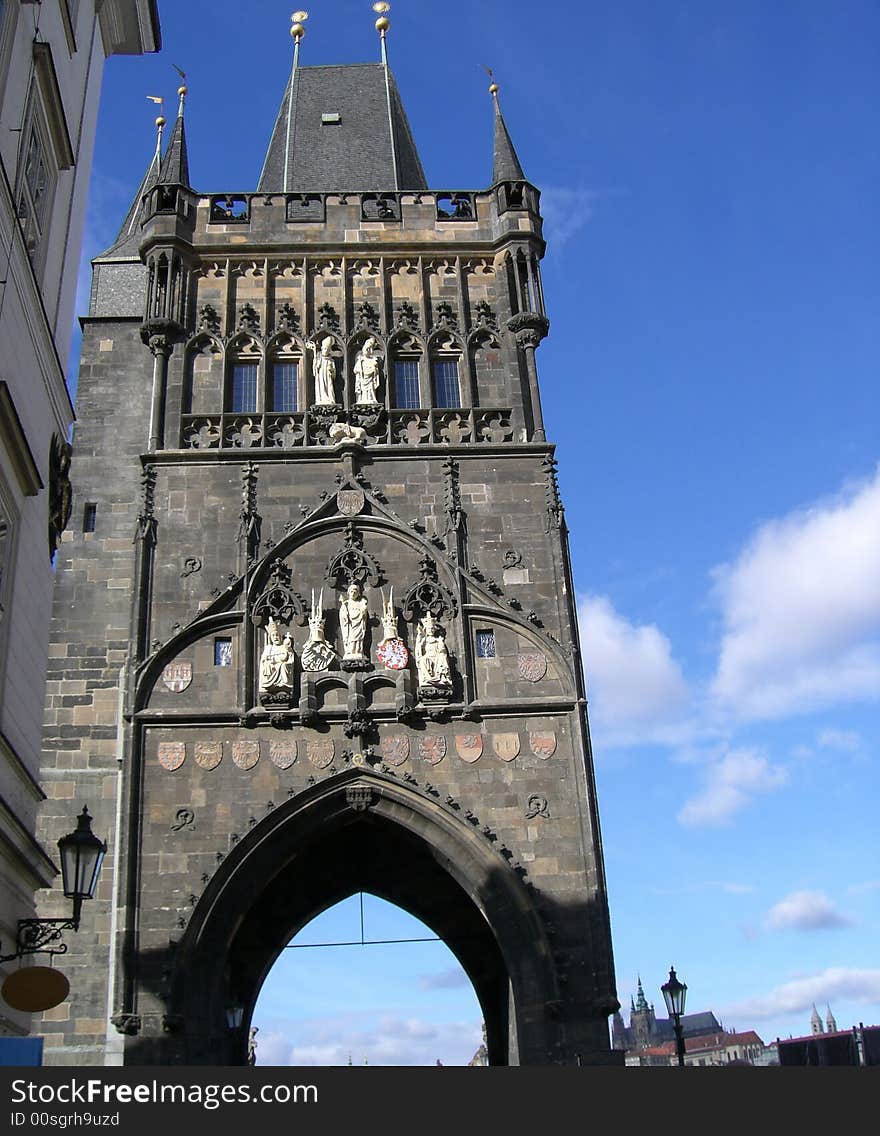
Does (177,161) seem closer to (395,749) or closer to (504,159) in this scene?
(504,159)

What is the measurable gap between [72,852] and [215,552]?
27.8 ft

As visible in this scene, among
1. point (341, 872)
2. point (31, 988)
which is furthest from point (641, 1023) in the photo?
point (31, 988)

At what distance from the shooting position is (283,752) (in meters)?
16.0

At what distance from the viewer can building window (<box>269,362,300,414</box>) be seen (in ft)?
61.7

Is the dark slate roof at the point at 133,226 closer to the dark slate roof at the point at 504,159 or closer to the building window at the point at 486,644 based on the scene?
the dark slate roof at the point at 504,159

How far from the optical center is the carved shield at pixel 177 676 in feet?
53.7

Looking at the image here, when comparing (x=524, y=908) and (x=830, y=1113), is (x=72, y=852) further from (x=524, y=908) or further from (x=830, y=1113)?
(x=524, y=908)

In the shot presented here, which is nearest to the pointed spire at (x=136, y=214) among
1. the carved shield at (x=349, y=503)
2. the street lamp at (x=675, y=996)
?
the carved shield at (x=349, y=503)

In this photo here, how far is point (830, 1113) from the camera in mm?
6836

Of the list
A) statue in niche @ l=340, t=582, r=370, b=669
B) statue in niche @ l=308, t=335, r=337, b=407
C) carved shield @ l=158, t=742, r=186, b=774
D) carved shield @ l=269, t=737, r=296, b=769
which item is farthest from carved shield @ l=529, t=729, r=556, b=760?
statue in niche @ l=308, t=335, r=337, b=407

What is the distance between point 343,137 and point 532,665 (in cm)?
1231

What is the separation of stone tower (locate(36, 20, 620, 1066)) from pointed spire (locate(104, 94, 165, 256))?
3.97 ft

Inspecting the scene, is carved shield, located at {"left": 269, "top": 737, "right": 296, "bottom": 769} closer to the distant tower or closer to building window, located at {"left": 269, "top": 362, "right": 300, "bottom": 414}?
building window, located at {"left": 269, "top": 362, "right": 300, "bottom": 414}

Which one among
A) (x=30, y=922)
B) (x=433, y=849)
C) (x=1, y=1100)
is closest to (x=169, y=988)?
(x=433, y=849)
